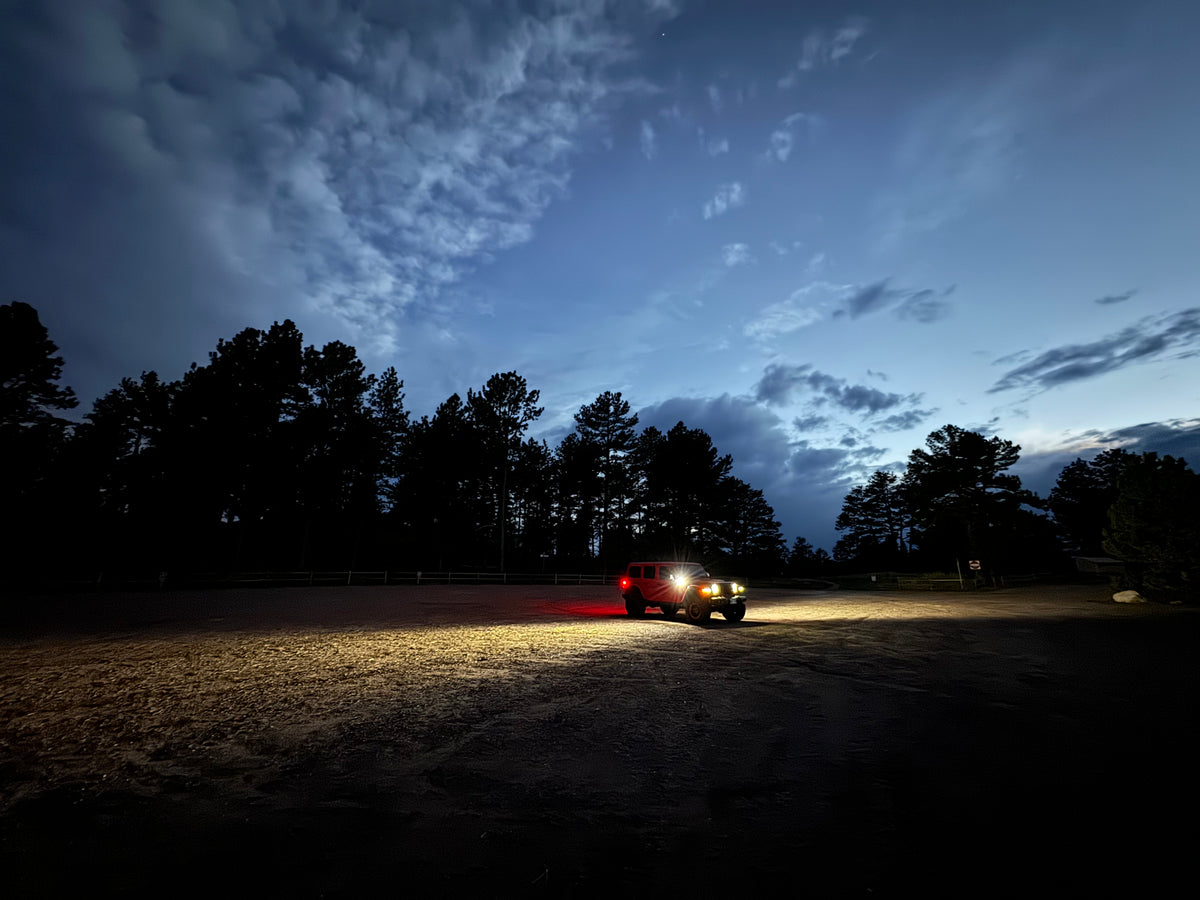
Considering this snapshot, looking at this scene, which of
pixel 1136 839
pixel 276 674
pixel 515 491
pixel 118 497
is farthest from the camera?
pixel 515 491

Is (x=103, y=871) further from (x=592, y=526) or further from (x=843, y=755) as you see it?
(x=592, y=526)

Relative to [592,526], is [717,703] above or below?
below

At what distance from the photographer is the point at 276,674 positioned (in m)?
8.25

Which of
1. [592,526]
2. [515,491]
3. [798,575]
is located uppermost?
[515,491]

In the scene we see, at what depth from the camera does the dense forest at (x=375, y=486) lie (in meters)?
29.4

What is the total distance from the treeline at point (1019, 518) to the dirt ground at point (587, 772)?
17520 mm

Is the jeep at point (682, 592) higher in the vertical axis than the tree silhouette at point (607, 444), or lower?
lower

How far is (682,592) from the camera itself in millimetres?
17266

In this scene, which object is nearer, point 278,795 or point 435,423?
point 278,795

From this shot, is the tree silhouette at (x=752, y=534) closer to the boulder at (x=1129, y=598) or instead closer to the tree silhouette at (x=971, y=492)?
the tree silhouette at (x=971, y=492)

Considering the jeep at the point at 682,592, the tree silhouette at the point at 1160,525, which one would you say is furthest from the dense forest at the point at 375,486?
the jeep at the point at 682,592

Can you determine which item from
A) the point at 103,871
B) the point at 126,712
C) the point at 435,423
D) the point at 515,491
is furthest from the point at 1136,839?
the point at 515,491

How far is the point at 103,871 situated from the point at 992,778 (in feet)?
21.5

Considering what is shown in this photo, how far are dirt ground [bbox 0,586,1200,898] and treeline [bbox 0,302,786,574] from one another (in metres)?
30.7
